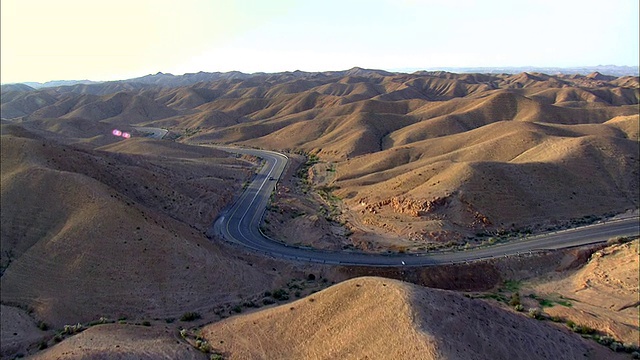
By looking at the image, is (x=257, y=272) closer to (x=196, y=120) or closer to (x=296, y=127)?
(x=296, y=127)

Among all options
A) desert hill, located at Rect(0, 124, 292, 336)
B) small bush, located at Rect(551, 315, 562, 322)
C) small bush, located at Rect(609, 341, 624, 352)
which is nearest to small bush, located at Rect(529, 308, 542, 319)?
small bush, located at Rect(551, 315, 562, 322)

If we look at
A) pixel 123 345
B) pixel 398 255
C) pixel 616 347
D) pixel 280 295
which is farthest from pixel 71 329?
pixel 616 347

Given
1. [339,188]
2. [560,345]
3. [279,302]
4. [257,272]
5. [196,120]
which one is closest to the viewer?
[560,345]

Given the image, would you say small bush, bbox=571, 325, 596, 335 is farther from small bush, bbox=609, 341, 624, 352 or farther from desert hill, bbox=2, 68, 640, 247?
desert hill, bbox=2, 68, 640, 247

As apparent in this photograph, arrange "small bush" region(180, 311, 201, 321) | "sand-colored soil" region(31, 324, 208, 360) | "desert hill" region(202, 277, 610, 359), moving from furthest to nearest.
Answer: "small bush" region(180, 311, 201, 321)
"sand-colored soil" region(31, 324, 208, 360)
"desert hill" region(202, 277, 610, 359)

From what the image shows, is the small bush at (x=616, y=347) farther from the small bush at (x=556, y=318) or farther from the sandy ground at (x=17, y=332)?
the sandy ground at (x=17, y=332)

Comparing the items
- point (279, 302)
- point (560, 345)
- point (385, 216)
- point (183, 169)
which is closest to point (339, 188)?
point (385, 216)

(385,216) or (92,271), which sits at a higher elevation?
(92,271)
